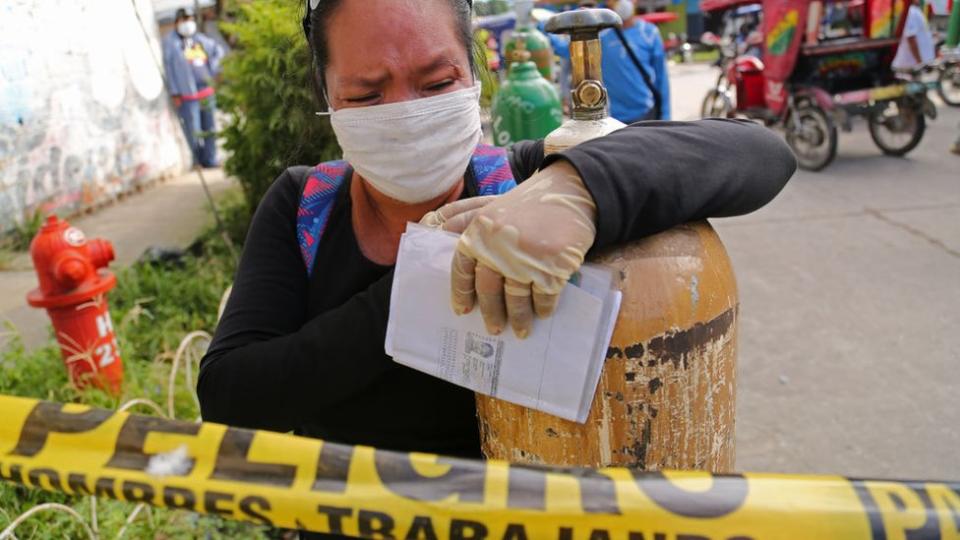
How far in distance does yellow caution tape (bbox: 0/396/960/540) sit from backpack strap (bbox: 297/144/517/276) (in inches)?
19.0

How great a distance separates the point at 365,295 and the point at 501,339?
243mm

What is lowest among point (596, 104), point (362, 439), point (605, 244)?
point (362, 439)

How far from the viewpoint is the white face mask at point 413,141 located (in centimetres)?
120

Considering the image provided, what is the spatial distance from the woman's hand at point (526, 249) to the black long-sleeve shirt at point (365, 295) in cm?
3

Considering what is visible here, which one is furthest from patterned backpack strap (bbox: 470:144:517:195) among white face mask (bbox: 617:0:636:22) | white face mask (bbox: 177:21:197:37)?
white face mask (bbox: 177:21:197:37)

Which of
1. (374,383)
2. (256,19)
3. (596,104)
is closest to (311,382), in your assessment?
(374,383)

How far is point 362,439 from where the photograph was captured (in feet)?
4.10

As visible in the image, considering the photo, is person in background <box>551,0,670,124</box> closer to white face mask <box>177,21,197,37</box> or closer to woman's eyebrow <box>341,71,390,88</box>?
woman's eyebrow <box>341,71,390,88</box>

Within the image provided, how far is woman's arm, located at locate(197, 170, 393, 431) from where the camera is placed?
3.37 feet

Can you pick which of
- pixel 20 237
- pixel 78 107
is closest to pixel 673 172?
pixel 20 237

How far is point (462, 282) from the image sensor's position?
826 mm

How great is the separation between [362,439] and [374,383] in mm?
130

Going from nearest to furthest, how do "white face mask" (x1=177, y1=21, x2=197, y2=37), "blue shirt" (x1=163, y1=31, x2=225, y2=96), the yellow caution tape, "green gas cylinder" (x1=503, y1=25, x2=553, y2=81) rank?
1. the yellow caution tape
2. "green gas cylinder" (x1=503, y1=25, x2=553, y2=81)
3. "white face mask" (x1=177, y1=21, x2=197, y2=37)
4. "blue shirt" (x1=163, y1=31, x2=225, y2=96)

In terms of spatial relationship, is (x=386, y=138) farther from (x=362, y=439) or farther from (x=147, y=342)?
(x=147, y=342)
